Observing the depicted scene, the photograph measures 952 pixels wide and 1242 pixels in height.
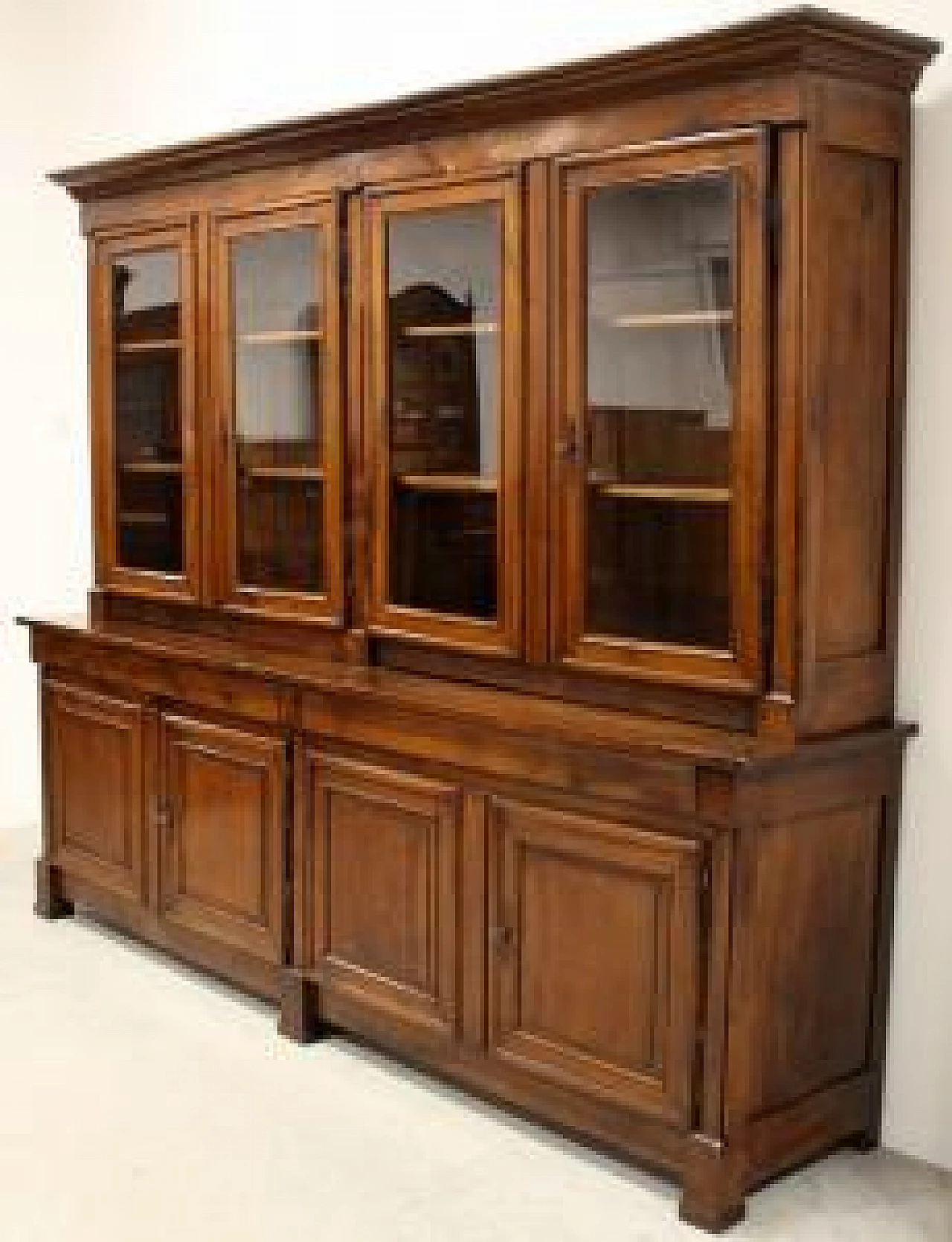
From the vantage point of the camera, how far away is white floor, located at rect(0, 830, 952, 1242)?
3180 mm

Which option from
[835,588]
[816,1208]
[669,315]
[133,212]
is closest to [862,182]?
[669,315]

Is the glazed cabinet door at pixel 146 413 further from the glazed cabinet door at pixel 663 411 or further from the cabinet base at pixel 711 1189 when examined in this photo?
the cabinet base at pixel 711 1189

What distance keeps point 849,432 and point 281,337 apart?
164cm

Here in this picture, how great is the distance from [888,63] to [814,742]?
1.28 meters

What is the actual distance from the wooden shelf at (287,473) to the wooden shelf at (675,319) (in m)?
1.01

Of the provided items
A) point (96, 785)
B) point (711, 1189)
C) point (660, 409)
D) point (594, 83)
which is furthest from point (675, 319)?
point (96, 785)

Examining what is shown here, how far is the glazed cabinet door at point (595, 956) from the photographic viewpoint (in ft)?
10.5

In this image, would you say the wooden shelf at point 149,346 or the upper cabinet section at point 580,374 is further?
the wooden shelf at point 149,346

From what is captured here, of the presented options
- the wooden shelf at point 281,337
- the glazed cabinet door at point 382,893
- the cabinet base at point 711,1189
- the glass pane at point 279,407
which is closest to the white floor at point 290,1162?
the cabinet base at point 711,1189

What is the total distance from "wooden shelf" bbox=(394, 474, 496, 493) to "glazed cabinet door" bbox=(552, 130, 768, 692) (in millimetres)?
263

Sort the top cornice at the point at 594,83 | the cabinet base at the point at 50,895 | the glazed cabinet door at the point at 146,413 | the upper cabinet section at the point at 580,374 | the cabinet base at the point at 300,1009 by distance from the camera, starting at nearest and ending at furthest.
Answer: the top cornice at the point at 594,83 < the upper cabinet section at the point at 580,374 < the cabinet base at the point at 300,1009 < the glazed cabinet door at the point at 146,413 < the cabinet base at the point at 50,895

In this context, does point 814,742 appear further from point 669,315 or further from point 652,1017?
point 669,315

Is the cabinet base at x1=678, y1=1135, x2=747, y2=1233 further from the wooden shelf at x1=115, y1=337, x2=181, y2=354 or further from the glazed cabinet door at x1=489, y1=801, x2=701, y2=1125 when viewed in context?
the wooden shelf at x1=115, y1=337, x2=181, y2=354

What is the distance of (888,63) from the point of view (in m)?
3.13
